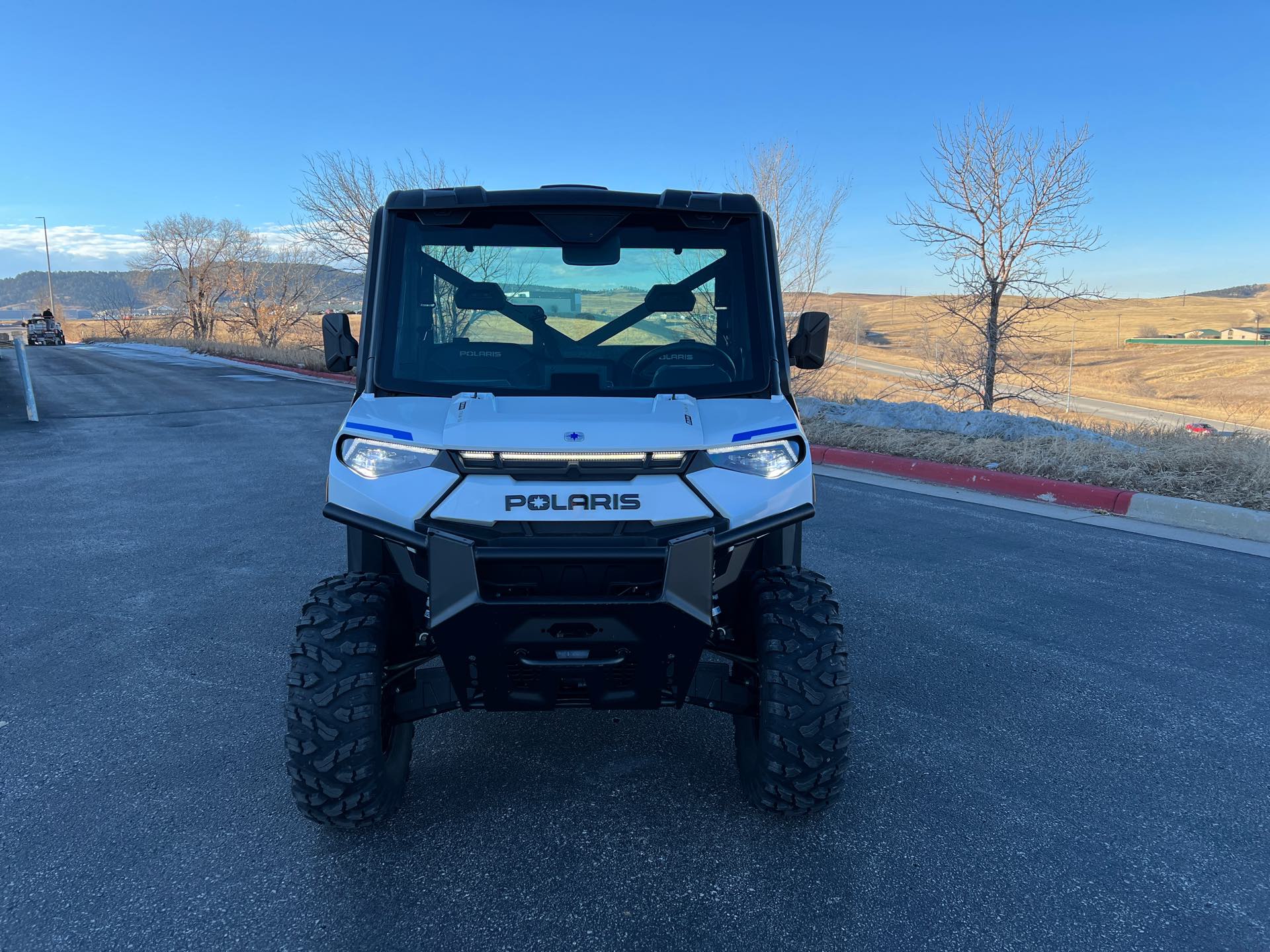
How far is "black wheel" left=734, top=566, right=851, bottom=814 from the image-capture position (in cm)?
275

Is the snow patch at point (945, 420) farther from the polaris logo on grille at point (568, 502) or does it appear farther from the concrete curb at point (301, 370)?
the concrete curb at point (301, 370)

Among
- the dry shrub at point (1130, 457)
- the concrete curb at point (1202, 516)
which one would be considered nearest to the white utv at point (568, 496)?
the concrete curb at point (1202, 516)

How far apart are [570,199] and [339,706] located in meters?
1.90

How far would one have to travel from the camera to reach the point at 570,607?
2576 millimetres

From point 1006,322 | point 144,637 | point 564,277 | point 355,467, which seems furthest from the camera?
point 1006,322

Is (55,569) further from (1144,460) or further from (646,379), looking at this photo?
(1144,460)

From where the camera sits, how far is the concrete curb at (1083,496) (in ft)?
22.6

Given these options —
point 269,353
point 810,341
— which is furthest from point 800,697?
point 269,353

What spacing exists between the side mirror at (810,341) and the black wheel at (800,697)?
108 cm

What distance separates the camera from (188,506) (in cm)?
809

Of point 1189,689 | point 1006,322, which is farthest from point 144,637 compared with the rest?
point 1006,322

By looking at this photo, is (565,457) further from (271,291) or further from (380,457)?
(271,291)

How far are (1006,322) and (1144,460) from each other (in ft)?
24.4

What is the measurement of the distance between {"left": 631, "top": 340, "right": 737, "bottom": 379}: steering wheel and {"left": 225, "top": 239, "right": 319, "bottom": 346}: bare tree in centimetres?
4648
